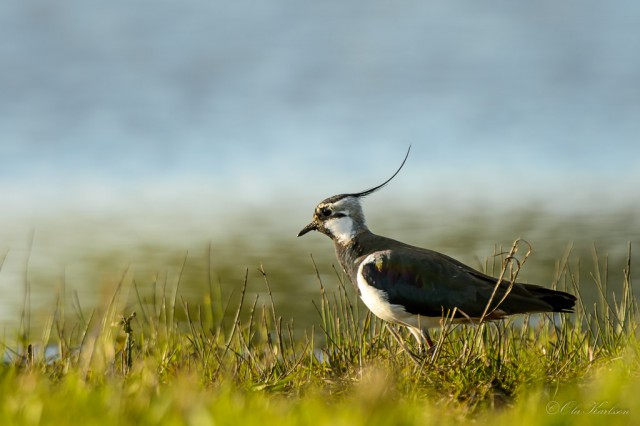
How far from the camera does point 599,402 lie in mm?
4289

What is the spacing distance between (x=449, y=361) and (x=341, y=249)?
1.88m

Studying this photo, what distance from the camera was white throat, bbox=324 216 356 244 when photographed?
726cm

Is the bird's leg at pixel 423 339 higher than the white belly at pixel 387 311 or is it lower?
lower

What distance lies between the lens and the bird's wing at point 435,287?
6289mm

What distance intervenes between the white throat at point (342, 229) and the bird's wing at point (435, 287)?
69 centimetres

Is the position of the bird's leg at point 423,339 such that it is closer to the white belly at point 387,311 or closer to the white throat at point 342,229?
the white belly at point 387,311

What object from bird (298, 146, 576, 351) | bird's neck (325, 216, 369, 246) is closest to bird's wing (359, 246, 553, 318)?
bird (298, 146, 576, 351)

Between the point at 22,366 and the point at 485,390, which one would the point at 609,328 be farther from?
the point at 22,366

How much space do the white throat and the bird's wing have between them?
0.69 metres

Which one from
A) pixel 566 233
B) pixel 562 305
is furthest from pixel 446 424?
pixel 566 233

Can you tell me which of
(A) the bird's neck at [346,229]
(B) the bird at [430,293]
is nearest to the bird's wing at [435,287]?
(B) the bird at [430,293]

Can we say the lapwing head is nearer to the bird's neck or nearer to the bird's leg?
the bird's neck

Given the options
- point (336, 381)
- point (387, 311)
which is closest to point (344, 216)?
point (387, 311)

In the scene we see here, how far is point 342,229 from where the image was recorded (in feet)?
24.0
